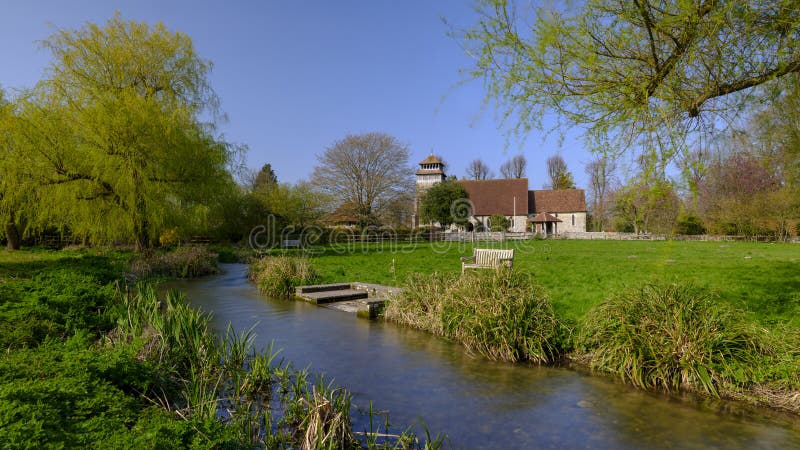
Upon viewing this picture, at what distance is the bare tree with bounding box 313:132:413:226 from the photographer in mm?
37719

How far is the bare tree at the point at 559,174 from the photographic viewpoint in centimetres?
7006

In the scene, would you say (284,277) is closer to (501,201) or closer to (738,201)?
(738,201)

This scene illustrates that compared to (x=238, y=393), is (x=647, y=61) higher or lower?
higher

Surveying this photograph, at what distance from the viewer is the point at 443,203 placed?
46.2 m

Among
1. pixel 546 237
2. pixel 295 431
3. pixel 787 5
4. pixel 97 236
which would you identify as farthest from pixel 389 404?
pixel 546 237

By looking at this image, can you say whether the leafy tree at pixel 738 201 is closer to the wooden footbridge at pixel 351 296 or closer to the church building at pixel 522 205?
the church building at pixel 522 205

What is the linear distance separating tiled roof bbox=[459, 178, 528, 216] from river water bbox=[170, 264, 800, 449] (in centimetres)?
5028

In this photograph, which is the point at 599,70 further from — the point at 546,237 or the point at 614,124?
the point at 546,237

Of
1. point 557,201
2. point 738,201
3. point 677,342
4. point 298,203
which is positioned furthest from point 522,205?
point 677,342

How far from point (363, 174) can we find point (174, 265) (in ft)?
70.4

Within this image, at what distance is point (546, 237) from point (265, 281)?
36553mm

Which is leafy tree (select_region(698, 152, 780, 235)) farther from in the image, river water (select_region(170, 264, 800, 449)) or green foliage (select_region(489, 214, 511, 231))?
river water (select_region(170, 264, 800, 449))

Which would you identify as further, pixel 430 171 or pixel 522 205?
pixel 430 171

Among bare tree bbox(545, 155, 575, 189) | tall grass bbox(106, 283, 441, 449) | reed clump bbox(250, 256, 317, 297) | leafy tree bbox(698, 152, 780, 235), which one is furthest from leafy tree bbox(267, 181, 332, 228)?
bare tree bbox(545, 155, 575, 189)
